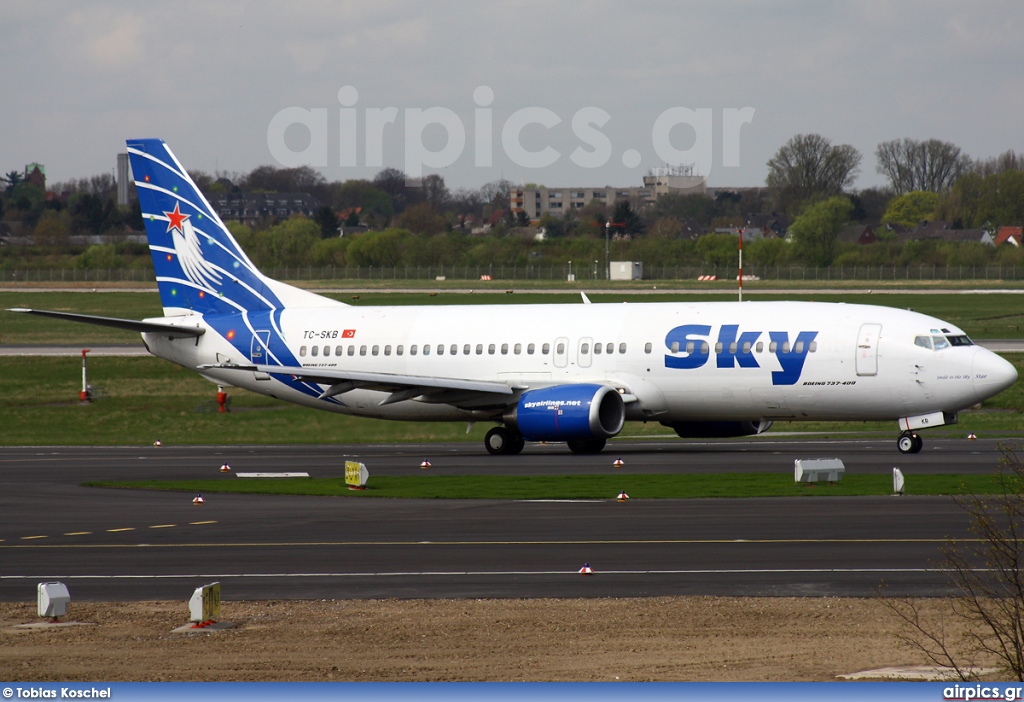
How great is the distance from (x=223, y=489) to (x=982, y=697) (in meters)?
22.9

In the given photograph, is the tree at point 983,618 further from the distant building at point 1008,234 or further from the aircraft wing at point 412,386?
the distant building at point 1008,234

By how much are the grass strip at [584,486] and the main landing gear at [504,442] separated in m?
6.37

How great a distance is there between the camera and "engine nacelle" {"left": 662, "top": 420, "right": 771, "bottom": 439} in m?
39.3

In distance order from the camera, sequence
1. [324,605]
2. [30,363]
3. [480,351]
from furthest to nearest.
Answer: [30,363] < [480,351] < [324,605]

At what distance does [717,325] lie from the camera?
37.3 meters

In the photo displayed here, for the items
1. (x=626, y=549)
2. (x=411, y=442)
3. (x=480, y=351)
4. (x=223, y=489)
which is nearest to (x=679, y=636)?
(x=626, y=549)

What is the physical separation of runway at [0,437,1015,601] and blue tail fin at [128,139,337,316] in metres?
10.9

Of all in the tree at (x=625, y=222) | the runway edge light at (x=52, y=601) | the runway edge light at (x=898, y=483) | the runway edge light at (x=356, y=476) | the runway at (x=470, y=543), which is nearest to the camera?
the runway edge light at (x=52, y=601)

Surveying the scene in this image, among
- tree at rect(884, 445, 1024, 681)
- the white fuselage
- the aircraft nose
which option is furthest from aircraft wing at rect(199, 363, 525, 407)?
tree at rect(884, 445, 1024, 681)

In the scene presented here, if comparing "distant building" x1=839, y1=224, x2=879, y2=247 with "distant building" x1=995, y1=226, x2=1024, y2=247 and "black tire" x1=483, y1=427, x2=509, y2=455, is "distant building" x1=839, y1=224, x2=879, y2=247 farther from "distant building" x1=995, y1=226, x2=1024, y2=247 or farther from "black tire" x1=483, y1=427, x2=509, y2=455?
Answer: "black tire" x1=483, y1=427, x2=509, y2=455

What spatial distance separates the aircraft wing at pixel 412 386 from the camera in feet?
126

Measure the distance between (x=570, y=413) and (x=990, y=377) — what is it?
1053cm

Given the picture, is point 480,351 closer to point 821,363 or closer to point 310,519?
point 821,363

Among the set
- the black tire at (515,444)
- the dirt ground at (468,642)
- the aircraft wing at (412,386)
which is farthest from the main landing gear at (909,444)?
the dirt ground at (468,642)
